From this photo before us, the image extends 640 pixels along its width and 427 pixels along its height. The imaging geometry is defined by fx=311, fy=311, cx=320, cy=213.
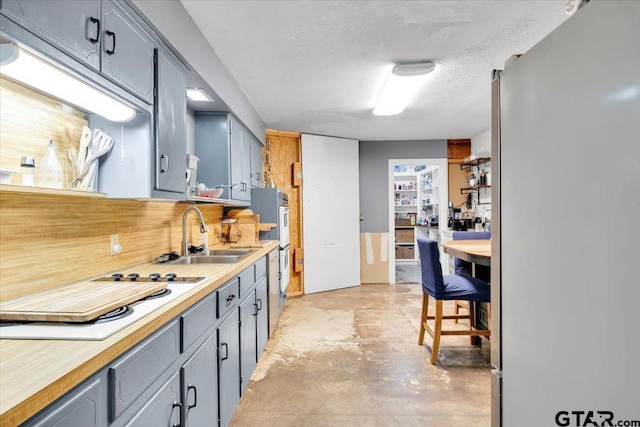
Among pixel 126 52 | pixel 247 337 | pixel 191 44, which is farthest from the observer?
pixel 247 337

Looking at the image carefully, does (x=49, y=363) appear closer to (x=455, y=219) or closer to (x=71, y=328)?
(x=71, y=328)

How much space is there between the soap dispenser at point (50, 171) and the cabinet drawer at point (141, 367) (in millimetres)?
762

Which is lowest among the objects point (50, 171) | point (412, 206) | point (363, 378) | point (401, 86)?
point (363, 378)

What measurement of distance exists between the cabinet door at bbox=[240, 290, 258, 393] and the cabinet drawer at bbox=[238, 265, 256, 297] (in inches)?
2.6

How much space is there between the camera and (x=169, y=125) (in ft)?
5.77

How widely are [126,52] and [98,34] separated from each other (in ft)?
0.57

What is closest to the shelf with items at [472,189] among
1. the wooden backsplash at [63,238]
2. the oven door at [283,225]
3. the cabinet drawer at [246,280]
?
the oven door at [283,225]

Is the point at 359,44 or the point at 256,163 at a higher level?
the point at 359,44

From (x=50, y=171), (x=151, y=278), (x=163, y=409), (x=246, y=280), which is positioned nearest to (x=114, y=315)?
(x=163, y=409)

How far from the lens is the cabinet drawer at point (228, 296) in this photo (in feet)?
5.56

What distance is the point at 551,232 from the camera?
2.70ft

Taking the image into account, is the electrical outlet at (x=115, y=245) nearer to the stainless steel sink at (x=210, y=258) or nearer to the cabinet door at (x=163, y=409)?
the stainless steel sink at (x=210, y=258)

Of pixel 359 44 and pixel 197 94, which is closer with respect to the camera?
pixel 359 44

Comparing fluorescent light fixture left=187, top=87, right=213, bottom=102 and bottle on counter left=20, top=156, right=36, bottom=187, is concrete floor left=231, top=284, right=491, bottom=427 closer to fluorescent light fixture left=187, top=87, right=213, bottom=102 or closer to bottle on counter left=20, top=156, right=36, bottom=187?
bottle on counter left=20, top=156, right=36, bottom=187
